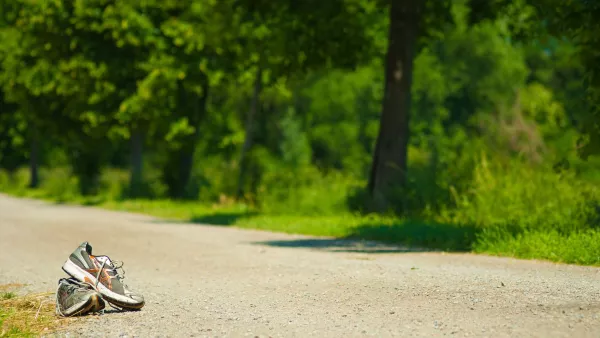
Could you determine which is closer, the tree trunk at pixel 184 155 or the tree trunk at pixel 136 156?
the tree trunk at pixel 184 155

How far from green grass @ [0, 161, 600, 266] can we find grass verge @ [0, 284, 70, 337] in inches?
272

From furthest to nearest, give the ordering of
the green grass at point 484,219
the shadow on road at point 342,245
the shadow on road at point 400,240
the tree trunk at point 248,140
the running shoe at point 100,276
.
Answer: the tree trunk at point 248,140
the shadow on road at point 400,240
the shadow on road at point 342,245
the green grass at point 484,219
the running shoe at point 100,276

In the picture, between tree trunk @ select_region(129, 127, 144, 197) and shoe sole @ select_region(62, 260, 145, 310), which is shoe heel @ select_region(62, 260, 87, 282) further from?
tree trunk @ select_region(129, 127, 144, 197)

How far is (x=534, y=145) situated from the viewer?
25.2 meters

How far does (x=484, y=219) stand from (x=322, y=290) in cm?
920

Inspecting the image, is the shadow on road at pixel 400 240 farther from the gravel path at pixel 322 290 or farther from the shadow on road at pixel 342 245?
the gravel path at pixel 322 290

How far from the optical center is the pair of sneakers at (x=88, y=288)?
27.1ft

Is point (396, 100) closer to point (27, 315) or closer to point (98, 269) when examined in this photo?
point (98, 269)

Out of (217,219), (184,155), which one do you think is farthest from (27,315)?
A: (184,155)

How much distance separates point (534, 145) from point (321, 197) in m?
5.85

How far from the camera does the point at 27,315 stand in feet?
27.8

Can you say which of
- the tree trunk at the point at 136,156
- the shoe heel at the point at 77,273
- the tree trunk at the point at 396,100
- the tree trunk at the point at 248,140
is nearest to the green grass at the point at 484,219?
the tree trunk at the point at 396,100

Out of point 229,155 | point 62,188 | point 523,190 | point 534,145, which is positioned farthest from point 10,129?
point 523,190

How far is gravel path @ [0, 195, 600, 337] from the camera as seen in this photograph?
7.55 m
